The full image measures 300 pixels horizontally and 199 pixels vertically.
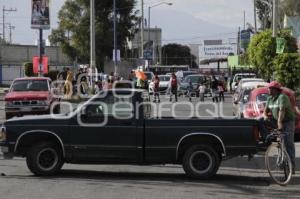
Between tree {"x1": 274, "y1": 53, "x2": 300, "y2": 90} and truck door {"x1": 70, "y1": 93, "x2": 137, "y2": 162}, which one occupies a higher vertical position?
tree {"x1": 274, "y1": 53, "x2": 300, "y2": 90}

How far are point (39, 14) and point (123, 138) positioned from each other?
24209mm

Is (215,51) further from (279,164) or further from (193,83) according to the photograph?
(279,164)

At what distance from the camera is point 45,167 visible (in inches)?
473

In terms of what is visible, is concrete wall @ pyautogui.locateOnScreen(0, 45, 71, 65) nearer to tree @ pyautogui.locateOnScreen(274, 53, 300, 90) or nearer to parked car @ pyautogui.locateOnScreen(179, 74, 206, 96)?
parked car @ pyautogui.locateOnScreen(179, 74, 206, 96)

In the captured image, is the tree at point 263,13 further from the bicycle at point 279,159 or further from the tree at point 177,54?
the bicycle at point 279,159

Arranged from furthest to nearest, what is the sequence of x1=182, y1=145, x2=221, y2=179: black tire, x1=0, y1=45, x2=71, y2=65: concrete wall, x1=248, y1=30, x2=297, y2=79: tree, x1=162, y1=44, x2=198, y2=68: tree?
x1=162, y1=44, x2=198, y2=68: tree
x1=0, y1=45, x2=71, y2=65: concrete wall
x1=248, y1=30, x2=297, y2=79: tree
x1=182, y1=145, x2=221, y2=179: black tire

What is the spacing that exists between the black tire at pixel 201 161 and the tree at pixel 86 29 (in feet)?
182

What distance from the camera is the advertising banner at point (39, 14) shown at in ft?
113

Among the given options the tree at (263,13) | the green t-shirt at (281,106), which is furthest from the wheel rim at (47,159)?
the tree at (263,13)

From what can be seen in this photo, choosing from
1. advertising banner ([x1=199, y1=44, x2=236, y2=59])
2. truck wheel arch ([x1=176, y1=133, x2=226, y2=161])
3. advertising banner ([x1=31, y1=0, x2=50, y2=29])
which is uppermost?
advertising banner ([x1=199, y1=44, x2=236, y2=59])

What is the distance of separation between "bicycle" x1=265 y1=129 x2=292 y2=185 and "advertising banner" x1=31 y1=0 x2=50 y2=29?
82.2 feet

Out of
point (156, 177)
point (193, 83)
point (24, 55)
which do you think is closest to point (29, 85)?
point (156, 177)

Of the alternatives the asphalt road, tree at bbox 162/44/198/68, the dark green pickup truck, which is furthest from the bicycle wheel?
tree at bbox 162/44/198/68

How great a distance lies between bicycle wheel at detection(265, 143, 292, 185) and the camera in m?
11.3
